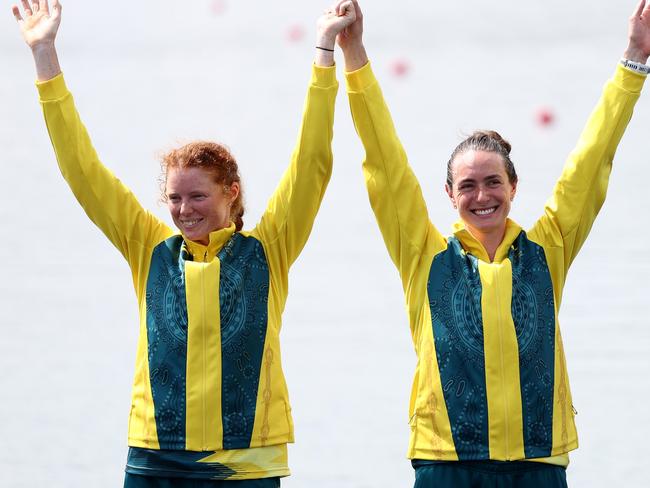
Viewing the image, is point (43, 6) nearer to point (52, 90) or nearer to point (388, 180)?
point (52, 90)

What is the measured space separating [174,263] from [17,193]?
5524 millimetres

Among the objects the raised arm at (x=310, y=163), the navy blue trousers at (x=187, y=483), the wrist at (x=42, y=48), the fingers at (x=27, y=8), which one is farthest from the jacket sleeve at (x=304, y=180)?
the fingers at (x=27, y=8)

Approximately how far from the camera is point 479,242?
314 centimetres

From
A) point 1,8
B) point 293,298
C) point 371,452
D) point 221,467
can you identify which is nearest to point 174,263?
point 221,467

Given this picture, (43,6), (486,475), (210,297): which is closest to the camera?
(486,475)

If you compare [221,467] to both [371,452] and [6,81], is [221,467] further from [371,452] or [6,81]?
[6,81]

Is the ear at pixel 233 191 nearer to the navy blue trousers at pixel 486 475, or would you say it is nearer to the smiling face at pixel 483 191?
the smiling face at pixel 483 191

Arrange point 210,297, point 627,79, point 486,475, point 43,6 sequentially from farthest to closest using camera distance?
point 43,6
point 627,79
point 210,297
point 486,475

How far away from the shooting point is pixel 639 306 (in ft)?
21.3

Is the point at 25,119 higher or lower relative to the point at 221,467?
higher

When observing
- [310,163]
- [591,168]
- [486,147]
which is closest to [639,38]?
[591,168]

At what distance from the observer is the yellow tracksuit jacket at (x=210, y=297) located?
3.04m

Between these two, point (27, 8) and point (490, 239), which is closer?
point (490, 239)

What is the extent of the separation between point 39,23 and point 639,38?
1375mm
